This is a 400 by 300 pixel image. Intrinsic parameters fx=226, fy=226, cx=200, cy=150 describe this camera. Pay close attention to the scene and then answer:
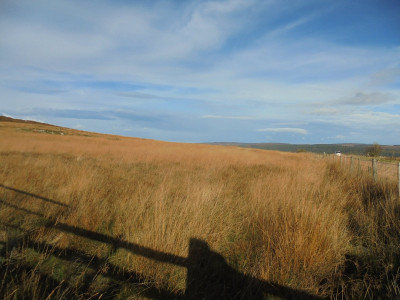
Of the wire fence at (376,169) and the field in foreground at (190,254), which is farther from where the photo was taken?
the wire fence at (376,169)

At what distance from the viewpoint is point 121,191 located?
520 cm

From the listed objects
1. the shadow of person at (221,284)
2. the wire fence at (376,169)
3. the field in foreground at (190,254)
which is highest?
the wire fence at (376,169)

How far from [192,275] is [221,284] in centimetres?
Answer: 33

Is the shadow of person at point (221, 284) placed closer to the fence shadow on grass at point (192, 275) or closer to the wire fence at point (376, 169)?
the fence shadow on grass at point (192, 275)

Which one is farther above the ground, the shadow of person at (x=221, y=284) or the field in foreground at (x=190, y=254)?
the field in foreground at (x=190, y=254)

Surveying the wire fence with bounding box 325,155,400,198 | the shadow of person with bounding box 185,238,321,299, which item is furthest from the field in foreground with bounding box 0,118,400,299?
the wire fence with bounding box 325,155,400,198

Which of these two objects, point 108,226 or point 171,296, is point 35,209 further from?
point 171,296

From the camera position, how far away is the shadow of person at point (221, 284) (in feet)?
7.36

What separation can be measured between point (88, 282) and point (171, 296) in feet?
2.76

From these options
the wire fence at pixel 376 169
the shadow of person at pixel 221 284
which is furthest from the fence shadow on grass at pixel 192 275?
the wire fence at pixel 376 169

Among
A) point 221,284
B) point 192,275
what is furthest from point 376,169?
point 192,275

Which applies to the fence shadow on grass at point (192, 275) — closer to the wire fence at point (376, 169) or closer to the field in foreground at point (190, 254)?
the field in foreground at point (190, 254)

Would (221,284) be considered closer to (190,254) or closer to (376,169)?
(190,254)

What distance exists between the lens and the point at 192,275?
2.49 m
